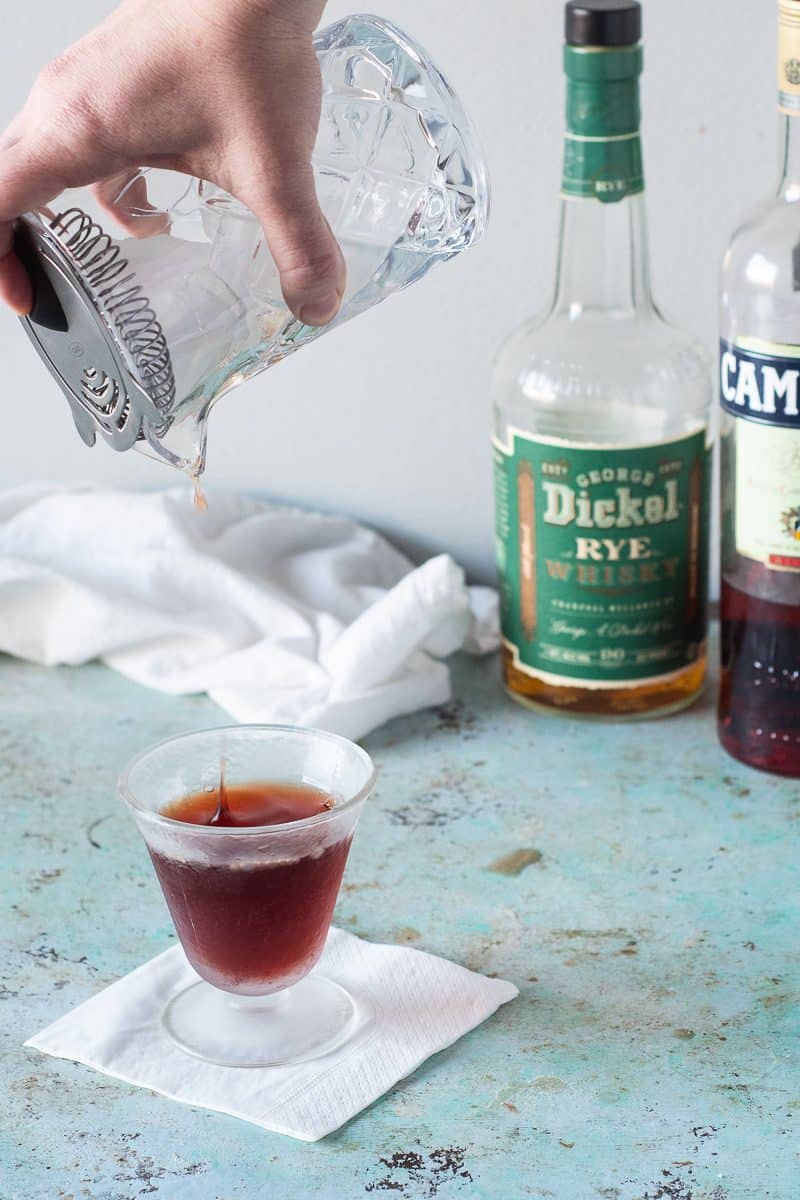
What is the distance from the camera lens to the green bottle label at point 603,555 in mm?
1005

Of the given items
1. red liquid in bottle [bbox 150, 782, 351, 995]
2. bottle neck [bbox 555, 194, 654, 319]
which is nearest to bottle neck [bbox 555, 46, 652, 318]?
bottle neck [bbox 555, 194, 654, 319]

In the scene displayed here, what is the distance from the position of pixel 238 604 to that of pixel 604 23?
0.46 metres

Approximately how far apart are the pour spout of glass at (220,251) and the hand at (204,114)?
39mm

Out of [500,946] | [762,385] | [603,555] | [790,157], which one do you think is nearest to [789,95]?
[790,157]

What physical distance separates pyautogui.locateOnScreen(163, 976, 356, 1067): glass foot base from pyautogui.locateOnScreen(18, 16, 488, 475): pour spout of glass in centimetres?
25

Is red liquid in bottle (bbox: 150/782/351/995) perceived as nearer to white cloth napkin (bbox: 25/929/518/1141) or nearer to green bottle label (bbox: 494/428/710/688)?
white cloth napkin (bbox: 25/929/518/1141)

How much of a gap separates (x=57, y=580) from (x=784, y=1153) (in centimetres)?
67

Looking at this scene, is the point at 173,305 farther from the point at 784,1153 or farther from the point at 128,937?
the point at 784,1153

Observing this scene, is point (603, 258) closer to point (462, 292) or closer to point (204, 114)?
point (462, 292)

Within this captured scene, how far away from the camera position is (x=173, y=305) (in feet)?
2.28

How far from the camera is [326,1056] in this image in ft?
2.39

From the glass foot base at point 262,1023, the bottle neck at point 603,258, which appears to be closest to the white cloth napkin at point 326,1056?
the glass foot base at point 262,1023

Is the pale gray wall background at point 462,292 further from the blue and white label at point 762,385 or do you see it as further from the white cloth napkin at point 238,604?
the blue and white label at point 762,385

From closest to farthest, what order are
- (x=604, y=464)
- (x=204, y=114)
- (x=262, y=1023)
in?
(x=204, y=114) < (x=262, y=1023) < (x=604, y=464)
